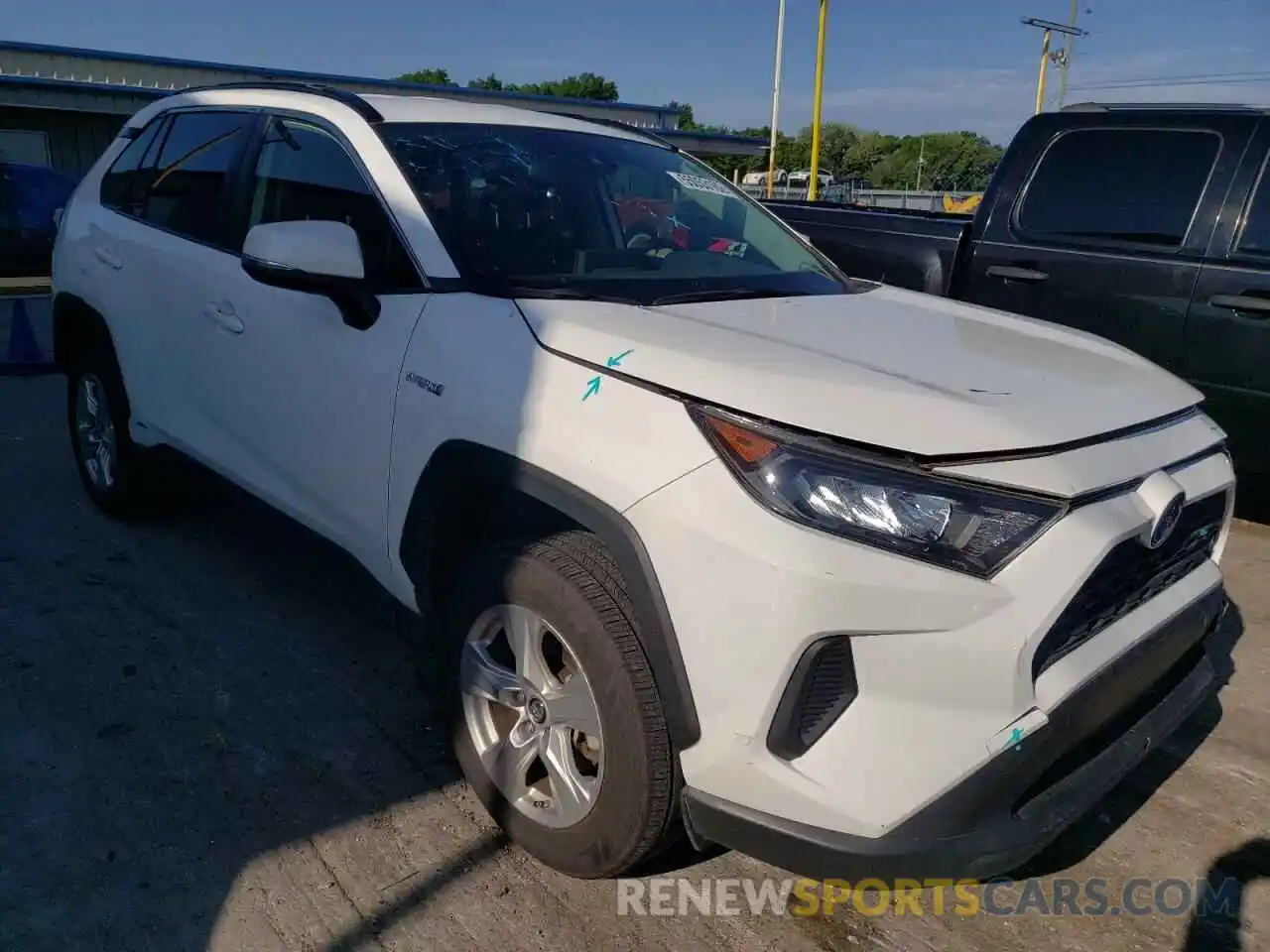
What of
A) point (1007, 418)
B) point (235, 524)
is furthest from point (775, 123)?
point (1007, 418)

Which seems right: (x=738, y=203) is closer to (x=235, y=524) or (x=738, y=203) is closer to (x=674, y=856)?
(x=674, y=856)

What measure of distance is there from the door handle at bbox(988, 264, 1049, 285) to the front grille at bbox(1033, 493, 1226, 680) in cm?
265

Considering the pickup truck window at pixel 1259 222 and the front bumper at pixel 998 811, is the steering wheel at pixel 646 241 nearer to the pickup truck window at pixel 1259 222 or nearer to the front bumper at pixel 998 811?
the front bumper at pixel 998 811

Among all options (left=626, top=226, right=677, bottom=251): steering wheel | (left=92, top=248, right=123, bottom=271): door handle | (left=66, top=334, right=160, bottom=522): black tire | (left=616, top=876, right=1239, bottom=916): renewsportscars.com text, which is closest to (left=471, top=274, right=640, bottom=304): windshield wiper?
(left=626, top=226, right=677, bottom=251): steering wheel

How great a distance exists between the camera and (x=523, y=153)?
3232mm

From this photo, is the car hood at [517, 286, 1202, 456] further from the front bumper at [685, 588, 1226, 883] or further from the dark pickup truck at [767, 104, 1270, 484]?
the dark pickup truck at [767, 104, 1270, 484]

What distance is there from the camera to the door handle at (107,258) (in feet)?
13.3

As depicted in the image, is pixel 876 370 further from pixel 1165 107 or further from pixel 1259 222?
pixel 1165 107

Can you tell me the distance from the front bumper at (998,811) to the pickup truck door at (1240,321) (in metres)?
2.67

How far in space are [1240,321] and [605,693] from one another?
3.67 metres

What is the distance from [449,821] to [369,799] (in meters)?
0.24

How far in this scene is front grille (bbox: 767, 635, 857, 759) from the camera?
6.01ft

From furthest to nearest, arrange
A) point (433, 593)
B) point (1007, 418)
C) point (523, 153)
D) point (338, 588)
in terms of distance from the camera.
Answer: point (338, 588) < point (523, 153) < point (433, 593) < point (1007, 418)

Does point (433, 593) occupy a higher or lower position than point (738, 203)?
lower
